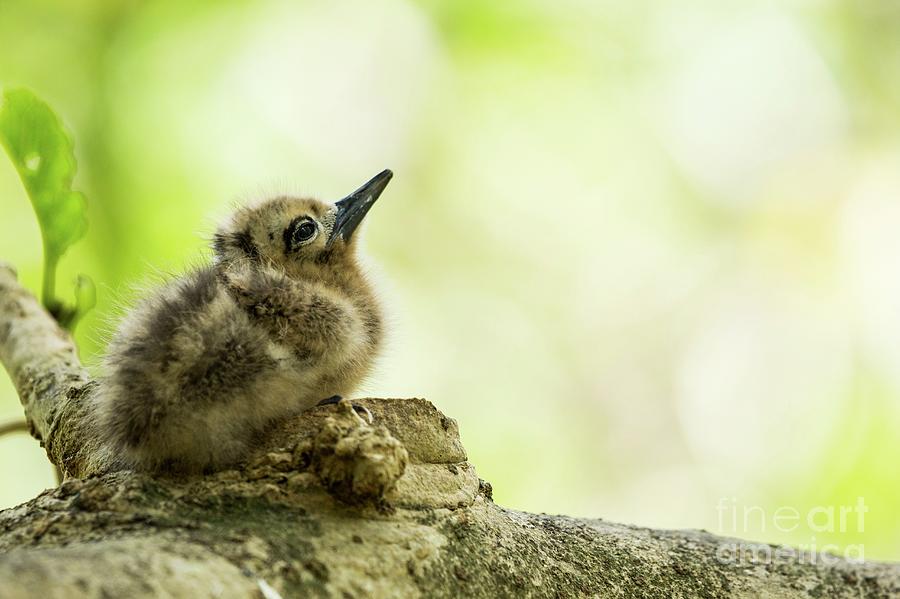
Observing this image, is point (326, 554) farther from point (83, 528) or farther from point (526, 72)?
point (526, 72)

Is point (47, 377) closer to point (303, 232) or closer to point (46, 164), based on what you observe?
point (46, 164)

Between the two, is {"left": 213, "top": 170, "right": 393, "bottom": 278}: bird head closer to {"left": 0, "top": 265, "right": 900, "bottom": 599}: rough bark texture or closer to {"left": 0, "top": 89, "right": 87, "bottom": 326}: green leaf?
{"left": 0, "top": 89, "right": 87, "bottom": 326}: green leaf

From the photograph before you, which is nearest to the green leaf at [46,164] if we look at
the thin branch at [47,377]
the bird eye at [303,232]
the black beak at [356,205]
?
the thin branch at [47,377]

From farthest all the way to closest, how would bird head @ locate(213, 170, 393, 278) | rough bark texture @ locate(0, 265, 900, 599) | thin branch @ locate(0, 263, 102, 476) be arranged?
bird head @ locate(213, 170, 393, 278), thin branch @ locate(0, 263, 102, 476), rough bark texture @ locate(0, 265, 900, 599)

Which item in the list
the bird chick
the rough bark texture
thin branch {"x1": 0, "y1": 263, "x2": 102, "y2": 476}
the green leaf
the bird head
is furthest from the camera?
the green leaf

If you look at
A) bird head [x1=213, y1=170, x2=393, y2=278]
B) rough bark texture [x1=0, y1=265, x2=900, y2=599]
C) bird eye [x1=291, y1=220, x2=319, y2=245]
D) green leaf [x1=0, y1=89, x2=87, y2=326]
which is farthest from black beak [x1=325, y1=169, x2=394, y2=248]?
rough bark texture [x1=0, y1=265, x2=900, y2=599]

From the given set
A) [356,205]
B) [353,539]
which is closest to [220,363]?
[353,539]

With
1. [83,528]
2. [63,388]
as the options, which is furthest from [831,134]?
[83,528]
